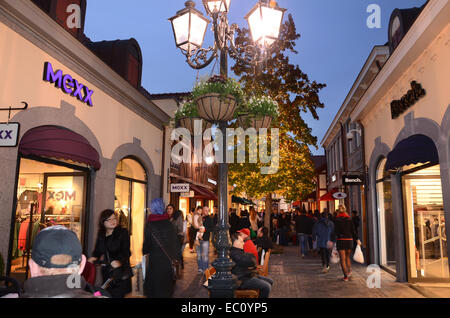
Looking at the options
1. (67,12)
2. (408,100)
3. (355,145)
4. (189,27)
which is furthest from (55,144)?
(355,145)

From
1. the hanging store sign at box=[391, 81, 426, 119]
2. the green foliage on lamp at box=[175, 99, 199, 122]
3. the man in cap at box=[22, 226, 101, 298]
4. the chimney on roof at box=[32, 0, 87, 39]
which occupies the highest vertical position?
the chimney on roof at box=[32, 0, 87, 39]

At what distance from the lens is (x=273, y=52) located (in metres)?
15.9

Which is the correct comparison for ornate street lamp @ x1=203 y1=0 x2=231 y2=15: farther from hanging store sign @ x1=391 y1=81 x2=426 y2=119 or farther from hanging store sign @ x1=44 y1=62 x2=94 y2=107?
hanging store sign @ x1=391 y1=81 x2=426 y2=119

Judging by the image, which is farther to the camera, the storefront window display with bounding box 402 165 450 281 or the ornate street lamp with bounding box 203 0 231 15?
the storefront window display with bounding box 402 165 450 281

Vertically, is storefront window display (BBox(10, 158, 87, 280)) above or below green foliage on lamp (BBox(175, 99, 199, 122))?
below

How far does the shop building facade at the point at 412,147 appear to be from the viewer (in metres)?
6.57

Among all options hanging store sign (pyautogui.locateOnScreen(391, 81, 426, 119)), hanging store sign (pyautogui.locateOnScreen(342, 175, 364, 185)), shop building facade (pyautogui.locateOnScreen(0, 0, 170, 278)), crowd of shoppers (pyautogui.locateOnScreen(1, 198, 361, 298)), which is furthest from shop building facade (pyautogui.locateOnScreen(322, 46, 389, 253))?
shop building facade (pyautogui.locateOnScreen(0, 0, 170, 278))

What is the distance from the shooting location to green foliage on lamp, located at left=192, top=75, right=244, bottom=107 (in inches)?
220

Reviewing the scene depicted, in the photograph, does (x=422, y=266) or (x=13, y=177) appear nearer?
(x=13, y=177)

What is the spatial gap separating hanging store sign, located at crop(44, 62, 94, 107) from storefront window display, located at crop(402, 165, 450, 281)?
8292 mm

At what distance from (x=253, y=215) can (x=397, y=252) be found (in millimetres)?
5995

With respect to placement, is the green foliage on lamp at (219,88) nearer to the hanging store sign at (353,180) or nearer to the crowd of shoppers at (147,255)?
the crowd of shoppers at (147,255)
